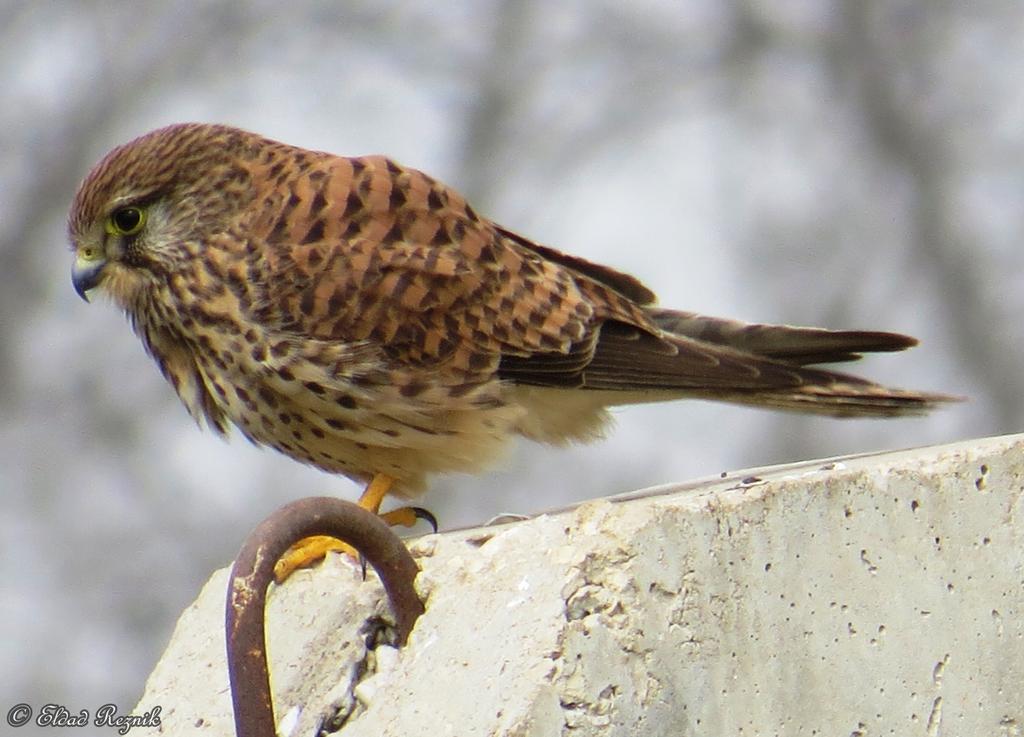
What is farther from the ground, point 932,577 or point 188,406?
point 188,406

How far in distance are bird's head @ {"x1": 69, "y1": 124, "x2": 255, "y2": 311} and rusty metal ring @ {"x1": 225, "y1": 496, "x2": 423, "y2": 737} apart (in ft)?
5.46

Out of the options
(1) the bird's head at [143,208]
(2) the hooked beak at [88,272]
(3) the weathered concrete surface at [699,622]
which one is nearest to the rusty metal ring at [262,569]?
(3) the weathered concrete surface at [699,622]

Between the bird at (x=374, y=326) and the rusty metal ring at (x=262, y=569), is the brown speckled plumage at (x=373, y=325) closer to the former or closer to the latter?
the bird at (x=374, y=326)

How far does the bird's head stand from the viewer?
3646 millimetres

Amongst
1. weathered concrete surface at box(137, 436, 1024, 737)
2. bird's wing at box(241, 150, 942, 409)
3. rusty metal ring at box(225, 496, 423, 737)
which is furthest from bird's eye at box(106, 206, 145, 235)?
rusty metal ring at box(225, 496, 423, 737)

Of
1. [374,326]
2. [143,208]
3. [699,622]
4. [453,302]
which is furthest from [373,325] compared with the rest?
[699,622]

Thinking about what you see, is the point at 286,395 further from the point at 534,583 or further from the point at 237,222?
the point at 534,583

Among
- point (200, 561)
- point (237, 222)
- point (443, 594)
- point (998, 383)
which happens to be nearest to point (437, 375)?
point (237, 222)

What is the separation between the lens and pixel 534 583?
2.09m

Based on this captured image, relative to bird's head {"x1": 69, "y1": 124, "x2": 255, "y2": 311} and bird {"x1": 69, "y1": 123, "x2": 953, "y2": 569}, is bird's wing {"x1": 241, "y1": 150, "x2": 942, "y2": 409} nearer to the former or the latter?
bird {"x1": 69, "y1": 123, "x2": 953, "y2": 569}

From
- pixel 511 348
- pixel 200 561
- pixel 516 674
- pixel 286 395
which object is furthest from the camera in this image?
pixel 200 561

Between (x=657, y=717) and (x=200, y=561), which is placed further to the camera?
(x=200, y=561)

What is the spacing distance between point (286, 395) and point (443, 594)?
50.1 inches

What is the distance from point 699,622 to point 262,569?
1.75ft
